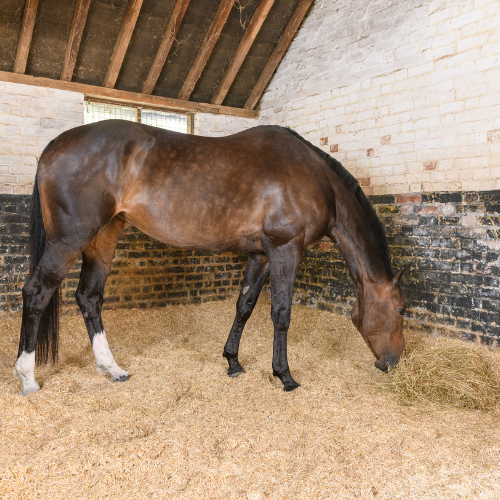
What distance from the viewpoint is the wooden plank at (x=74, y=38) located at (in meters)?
4.54

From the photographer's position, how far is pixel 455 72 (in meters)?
3.96

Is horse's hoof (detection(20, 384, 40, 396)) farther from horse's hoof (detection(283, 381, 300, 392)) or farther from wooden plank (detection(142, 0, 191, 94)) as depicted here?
wooden plank (detection(142, 0, 191, 94))

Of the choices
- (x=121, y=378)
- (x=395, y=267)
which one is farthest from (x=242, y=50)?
(x=121, y=378)

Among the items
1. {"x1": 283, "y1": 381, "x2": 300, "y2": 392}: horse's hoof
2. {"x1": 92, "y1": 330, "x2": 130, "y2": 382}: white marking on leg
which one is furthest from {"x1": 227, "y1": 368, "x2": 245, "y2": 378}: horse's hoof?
{"x1": 92, "y1": 330, "x2": 130, "y2": 382}: white marking on leg

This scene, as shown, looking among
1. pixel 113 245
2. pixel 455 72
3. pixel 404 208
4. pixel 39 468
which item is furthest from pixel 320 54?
pixel 39 468

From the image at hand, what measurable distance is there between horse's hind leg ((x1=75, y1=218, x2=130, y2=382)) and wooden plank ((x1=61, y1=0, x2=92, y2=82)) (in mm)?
2661

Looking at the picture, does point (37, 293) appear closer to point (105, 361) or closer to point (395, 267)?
point (105, 361)

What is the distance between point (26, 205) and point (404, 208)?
405 cm

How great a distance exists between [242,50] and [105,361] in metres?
4.27

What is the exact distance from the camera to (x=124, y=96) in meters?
5.37

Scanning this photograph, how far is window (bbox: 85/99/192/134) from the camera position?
5.36 metres

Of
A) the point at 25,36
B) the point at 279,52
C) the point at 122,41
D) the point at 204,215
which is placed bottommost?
the point at 204,215

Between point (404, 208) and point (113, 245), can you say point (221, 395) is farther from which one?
point (404, 208)

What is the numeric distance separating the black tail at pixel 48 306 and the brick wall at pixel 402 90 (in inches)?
133
